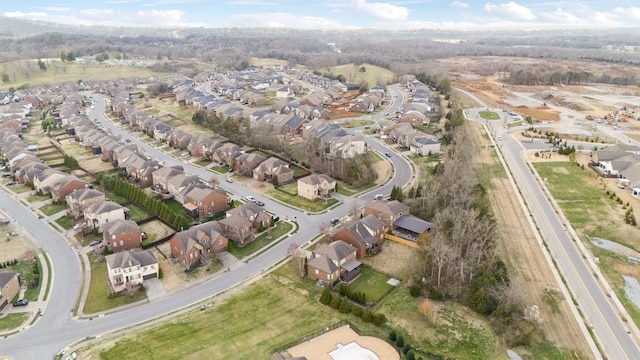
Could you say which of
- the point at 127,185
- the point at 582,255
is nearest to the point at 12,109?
the point at 127,185

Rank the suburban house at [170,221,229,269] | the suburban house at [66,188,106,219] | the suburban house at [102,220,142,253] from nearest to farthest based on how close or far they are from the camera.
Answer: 1. the suburban house at [170,221,229,269]
2. the suburban house at [102,220,142,253]
3. the suburban house at [66,188,106,219]

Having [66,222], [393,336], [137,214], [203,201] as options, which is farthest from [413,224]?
[66,222]

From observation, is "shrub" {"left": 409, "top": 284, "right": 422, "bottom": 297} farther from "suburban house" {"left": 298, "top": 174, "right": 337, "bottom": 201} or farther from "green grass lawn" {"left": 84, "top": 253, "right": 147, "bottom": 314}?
"green grass lawn" {"left": 84, "top": 253, "right": 147, "bottom": 314}

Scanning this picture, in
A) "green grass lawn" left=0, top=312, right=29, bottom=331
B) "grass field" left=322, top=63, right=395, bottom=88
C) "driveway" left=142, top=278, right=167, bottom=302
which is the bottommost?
"green grass lawn" left=0, top=312, right=29, bottom=331

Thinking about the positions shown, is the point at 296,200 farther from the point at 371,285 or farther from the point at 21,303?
the point at 21,303

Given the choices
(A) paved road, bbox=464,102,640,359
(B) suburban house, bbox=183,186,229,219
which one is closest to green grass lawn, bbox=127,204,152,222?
(B) suburban house, bbox=183,186,229,219

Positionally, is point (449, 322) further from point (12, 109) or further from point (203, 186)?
point (12, 109)
